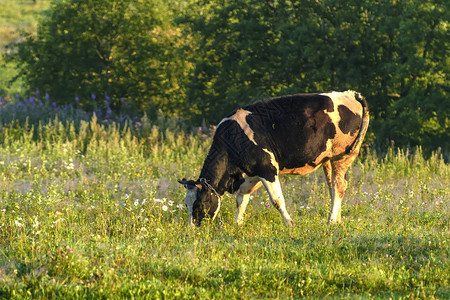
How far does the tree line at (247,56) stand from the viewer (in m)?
17.0

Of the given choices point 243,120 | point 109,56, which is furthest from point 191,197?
point 109,56

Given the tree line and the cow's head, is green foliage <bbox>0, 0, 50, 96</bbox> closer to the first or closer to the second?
the tree line

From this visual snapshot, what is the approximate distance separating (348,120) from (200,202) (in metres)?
2.82

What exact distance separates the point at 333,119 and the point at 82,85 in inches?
604

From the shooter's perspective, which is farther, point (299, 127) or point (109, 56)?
point (109, 56)

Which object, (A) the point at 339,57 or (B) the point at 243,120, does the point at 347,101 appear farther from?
(A) the point at 339,57

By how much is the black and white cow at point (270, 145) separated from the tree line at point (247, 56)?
6.55 m

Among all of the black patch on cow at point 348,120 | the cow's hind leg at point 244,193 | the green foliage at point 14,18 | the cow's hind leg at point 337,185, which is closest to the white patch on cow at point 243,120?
the cow's hind leg at point 244,193

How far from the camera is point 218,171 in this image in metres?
10.5

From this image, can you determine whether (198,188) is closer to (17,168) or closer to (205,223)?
(205,223)

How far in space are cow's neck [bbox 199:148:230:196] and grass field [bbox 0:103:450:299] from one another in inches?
26.6

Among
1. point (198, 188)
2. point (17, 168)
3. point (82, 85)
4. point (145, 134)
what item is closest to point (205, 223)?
point (198, 188)

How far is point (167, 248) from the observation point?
9086mm

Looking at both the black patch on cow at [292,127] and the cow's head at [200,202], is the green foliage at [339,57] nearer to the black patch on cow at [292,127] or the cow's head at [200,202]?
the black patch on cow at [292,127]
